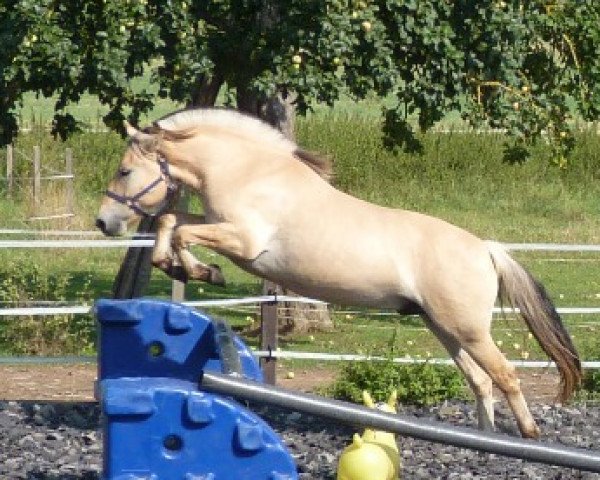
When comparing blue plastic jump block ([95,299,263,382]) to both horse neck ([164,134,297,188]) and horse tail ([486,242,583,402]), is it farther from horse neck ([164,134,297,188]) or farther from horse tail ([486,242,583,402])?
horse tail ([486,242,583,402])

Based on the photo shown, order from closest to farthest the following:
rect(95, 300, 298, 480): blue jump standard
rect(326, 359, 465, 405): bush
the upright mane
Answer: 1. rect(95, 300, 298, 480): blue jump standard
2. the upright mane
3. rect(326, 359, 465, 405): bush

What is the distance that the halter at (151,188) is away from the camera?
672 centimetres

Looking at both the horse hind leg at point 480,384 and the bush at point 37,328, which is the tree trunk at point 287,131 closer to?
the bush at point 37,328

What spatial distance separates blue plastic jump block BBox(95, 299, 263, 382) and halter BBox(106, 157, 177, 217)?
2.05 ft

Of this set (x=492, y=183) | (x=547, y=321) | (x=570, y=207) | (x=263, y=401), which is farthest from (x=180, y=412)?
(x=492, y=183)

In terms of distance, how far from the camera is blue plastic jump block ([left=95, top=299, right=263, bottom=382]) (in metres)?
6.02

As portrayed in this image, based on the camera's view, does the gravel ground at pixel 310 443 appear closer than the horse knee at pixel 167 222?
No

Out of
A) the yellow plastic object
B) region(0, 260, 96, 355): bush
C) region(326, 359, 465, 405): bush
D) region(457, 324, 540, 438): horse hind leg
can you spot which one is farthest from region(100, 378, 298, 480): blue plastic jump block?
region(0, 260, 96, 355): bush

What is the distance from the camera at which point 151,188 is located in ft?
22.1

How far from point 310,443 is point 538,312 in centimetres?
128

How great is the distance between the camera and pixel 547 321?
297 inches

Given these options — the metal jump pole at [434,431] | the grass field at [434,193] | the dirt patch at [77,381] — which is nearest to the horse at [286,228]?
the dirt patch at [77,381]

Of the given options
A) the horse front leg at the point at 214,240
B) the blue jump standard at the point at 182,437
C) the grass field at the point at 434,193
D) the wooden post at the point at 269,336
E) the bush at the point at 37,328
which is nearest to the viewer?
the blue jump standard at the point at 182,437

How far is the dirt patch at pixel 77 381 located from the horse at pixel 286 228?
2763 mm
